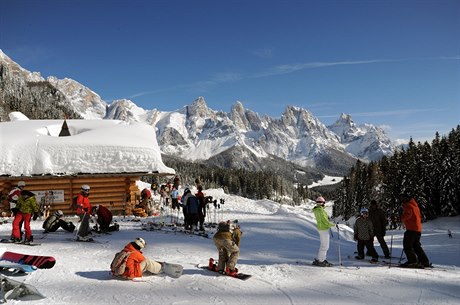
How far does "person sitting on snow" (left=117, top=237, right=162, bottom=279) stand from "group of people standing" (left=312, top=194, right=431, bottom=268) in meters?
4.57

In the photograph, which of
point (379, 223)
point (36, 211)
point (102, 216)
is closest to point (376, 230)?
point (379, 223)

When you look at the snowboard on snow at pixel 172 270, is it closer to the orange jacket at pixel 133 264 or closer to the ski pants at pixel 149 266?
the ski pants at pixel 149 266

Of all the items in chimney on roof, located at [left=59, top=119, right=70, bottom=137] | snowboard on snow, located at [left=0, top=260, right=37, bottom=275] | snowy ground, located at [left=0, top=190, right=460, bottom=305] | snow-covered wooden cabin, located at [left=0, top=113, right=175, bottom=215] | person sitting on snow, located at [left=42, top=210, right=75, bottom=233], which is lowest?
snowy ground, located at [left=0, top=190, right=460, bottom=305]

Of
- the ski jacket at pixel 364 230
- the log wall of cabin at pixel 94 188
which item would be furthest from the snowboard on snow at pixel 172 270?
the log wall of cabin at pixel 94 188

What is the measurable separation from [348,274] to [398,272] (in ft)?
5.08

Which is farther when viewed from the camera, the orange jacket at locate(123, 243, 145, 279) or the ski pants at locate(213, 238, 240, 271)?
the ski pants at locate(213, 238, 240, 271)

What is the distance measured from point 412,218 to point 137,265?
793 centimetres

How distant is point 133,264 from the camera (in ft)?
26.5

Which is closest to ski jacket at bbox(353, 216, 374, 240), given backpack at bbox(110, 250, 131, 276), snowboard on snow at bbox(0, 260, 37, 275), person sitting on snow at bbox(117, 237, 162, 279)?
person sitting on snow at bbox(117, 237, 162, 279)

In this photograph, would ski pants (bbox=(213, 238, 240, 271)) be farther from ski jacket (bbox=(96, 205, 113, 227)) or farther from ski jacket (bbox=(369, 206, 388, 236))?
ski jacket (bbox=(96, 205, 113, 227))

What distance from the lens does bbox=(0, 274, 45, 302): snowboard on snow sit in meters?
6.42

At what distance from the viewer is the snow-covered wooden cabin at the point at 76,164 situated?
19.8 metres

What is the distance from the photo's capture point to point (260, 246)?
1344 cm

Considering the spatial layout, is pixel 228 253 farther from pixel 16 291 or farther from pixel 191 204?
pixel 191 204
